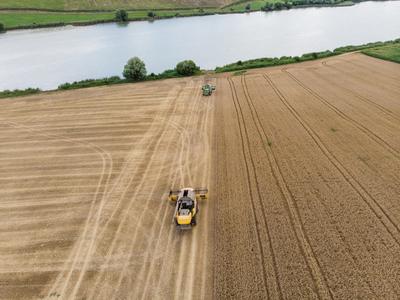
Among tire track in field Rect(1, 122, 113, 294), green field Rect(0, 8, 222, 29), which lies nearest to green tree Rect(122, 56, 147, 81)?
tire track in field Rect(1, 122, 113, 294)

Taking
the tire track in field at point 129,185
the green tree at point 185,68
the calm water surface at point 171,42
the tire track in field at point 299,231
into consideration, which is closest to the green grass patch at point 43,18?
the calm water surface at point 171,42

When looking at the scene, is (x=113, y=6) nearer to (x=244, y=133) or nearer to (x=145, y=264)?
(x=244, y=133)

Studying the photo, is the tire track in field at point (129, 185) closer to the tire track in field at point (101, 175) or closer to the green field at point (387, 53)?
the tire track in field at point (101, 175)

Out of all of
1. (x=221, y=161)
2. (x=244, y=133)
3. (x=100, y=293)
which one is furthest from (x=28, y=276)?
(x=244, y=133)

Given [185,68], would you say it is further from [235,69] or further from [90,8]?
[90,8]

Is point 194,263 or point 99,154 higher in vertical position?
point 99,154

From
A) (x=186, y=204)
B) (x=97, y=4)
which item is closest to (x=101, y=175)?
(x=186, y=204)
